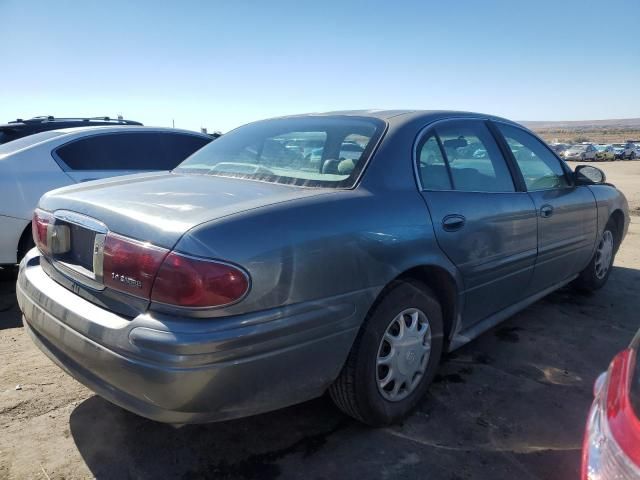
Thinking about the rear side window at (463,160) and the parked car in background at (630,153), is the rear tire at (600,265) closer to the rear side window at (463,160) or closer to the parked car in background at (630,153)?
the rear side window at (463,160)

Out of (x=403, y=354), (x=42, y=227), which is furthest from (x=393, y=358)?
(x=42, y=227)

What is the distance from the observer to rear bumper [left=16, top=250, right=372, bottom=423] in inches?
70.5

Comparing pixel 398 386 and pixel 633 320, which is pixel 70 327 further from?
pixel 633 320

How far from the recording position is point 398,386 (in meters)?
2.54

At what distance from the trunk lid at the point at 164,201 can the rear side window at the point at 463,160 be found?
0.75 m

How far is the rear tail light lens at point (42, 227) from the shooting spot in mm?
2481

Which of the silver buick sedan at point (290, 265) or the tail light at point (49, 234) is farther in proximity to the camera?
the tail light at point (49, 234)

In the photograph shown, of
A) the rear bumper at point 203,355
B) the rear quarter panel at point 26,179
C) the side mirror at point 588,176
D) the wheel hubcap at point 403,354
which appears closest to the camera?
the rear bumper at point 203,355

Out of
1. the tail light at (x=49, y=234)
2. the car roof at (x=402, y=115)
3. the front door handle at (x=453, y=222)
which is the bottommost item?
the tail light at (x=49, y=234)

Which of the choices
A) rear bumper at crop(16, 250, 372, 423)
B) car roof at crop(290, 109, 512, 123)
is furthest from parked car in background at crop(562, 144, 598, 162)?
rear bumper at crop(16, 250, 372, 423)

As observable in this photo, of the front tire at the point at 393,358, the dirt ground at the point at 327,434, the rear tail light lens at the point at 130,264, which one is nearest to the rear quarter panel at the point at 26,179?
the dirt ground at the point at 327,434

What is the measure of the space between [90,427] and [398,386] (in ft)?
5.08

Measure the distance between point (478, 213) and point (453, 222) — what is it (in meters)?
0.27

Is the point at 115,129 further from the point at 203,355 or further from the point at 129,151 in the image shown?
the point at 203,355
